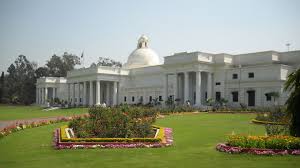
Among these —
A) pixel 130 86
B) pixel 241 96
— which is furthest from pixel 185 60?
pixel 130 86

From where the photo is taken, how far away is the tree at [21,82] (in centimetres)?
11044

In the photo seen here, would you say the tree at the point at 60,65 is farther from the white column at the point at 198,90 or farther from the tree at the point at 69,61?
the white column at the point at 198,90

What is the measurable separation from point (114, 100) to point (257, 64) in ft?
104

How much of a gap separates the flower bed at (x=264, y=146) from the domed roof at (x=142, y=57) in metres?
67.6

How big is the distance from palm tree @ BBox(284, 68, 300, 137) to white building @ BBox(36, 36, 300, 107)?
37.4 metres

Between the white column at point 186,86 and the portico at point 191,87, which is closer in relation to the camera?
the portico at point 191,87

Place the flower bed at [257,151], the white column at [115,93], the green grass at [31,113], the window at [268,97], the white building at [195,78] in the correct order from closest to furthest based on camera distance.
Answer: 1. the flower bed at [257,151]
2. the green grass at [31,113]
3. the window at [268,97]
4. the white building at [195,78]
5. the white column at [115,93]

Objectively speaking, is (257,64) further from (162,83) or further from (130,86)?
(130,86)

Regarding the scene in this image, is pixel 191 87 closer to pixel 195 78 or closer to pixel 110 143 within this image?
pixel 195 78

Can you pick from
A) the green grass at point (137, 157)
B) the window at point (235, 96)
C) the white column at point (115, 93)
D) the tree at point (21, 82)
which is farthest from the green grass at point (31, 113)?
the tree at point (21, 82)

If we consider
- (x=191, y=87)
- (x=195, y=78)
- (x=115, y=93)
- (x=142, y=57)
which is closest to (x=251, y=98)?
(x=195, y=78)

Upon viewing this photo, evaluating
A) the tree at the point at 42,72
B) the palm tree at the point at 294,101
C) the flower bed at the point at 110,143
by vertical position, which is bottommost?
the flower bed at the point at 110,143

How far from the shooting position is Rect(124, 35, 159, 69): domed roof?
83.4m

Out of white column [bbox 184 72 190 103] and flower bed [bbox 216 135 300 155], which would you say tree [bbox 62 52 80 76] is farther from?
flower bed [bbox 216 135 300 155]
